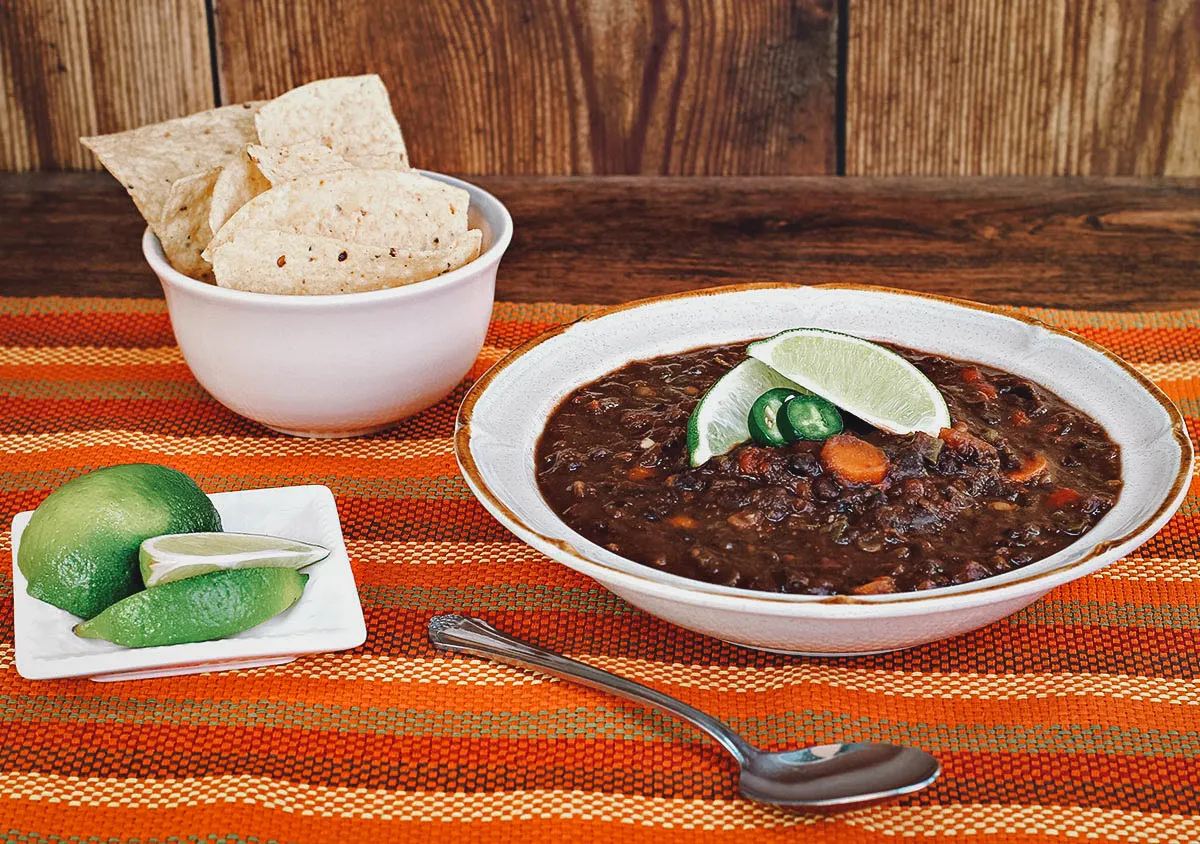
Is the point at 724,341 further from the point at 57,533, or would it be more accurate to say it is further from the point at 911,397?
the point at 57,533

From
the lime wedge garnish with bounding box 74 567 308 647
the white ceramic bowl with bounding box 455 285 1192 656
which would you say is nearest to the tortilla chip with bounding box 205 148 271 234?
the white ceramic bowl with bounding box 455 285 1192 656

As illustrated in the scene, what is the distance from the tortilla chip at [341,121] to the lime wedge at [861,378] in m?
1.11

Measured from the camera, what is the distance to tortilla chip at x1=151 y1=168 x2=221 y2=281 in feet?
8.90

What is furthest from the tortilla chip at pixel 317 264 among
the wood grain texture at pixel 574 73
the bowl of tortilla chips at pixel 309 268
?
the wood grain texture at pixel 574 73

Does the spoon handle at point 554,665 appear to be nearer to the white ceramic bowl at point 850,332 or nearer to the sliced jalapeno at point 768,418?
the white ceramic bowl at point 850,332

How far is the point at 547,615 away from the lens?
7.25 feet

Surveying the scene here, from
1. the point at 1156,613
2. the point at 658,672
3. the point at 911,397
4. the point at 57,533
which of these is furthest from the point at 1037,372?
the point at 57,533

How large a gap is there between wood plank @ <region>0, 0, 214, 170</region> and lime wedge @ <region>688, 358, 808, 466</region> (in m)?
3.35

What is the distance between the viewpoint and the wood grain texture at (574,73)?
4.77 m

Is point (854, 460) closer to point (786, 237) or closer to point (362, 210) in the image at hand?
point (362, 210)

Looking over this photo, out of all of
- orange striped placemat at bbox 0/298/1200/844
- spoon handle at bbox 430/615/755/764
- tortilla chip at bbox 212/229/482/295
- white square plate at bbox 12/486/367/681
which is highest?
tortilla chip at bbox 212/229/482/295

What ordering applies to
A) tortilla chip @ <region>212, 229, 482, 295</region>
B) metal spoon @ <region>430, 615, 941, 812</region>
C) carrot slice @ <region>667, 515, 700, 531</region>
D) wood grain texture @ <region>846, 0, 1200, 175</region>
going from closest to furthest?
metal spoon @ <region>430, 615, 941, 812</region>, carrot slice @ <region>667, 515, 700, 531</region>, tortilla chip @ <region>212, 229, 482, 295</region>, wood grain texture @ <region>846, 0, 1200, 175</region>

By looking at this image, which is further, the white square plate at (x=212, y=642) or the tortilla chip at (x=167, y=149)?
the tortilla chip at (x=167, y=149)

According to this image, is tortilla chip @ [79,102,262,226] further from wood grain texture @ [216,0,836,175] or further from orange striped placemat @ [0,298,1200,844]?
wood grain texture @ [216,0,836,175]
